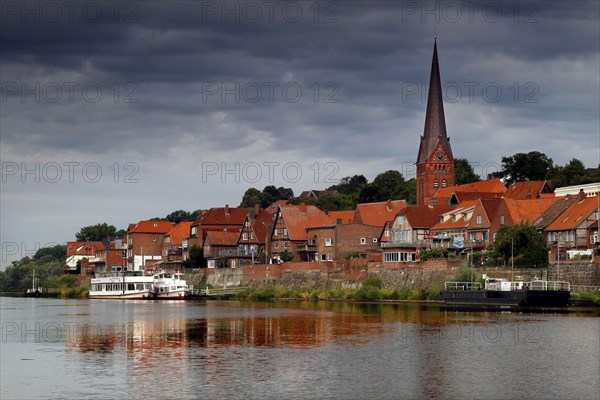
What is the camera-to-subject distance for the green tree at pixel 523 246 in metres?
87.8

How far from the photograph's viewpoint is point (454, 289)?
277ft

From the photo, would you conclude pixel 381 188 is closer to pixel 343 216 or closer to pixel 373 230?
pixel 343 216

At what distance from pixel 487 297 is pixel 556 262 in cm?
774

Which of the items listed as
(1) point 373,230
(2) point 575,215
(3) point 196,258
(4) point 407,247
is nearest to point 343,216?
(1) point 373,230

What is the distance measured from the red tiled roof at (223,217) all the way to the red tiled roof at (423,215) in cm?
4379

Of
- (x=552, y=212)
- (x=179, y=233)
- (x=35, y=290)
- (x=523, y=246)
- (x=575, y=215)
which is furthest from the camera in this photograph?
(x=35, y=290)

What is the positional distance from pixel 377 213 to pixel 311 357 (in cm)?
7888

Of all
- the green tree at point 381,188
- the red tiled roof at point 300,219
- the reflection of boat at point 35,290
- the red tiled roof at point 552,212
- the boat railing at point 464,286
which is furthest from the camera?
the green tree at point 381,188

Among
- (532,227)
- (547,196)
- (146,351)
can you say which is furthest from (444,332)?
(547,196)

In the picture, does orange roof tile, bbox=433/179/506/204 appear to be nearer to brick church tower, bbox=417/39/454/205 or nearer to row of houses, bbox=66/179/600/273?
row of houses, bbox=66/179/600/273

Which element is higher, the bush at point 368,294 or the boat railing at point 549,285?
the boat railing at point 549,285

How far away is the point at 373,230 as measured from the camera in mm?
119438

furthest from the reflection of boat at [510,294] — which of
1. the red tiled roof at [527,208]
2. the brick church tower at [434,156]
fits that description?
the brick church tower at [434,156]

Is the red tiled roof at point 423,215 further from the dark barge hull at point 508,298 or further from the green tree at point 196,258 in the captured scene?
the green tree at point 196,258
